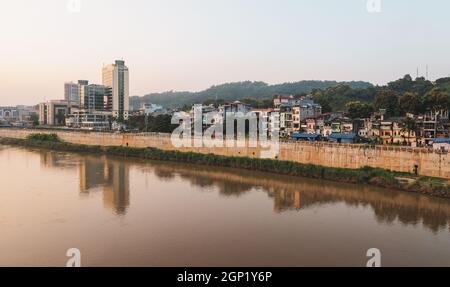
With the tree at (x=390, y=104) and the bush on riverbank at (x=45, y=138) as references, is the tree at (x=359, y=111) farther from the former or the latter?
the bush on riverbank at (x=45, y=138)

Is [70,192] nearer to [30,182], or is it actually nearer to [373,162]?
[30,182]

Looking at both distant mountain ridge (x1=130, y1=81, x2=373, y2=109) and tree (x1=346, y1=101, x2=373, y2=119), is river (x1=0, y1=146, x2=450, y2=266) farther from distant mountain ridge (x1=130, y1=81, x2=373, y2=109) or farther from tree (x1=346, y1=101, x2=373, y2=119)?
distant mountain ridge (x1=130, y1=81, x2=373, y2=109)

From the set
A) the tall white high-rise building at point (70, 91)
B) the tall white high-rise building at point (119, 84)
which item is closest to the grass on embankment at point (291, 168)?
the tall white high-rise building at point (119, 84)

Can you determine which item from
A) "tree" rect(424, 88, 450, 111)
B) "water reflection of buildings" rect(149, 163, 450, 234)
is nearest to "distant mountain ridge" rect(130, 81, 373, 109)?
"tree" rect(424, 88, 450, 111)

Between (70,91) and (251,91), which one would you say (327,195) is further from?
(70,91)
